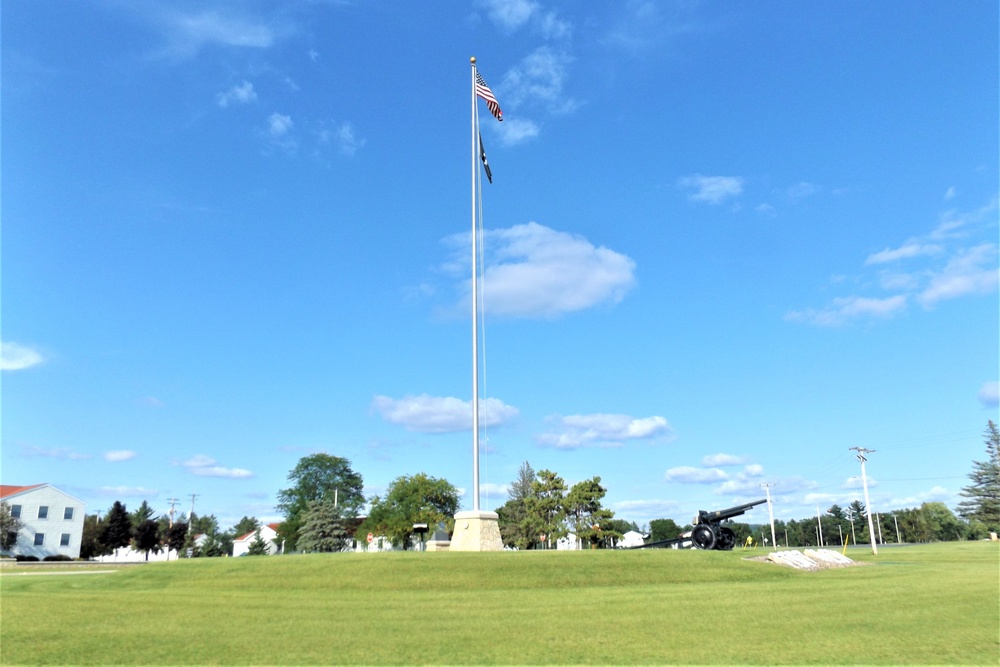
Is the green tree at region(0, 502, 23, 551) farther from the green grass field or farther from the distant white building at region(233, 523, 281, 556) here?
the green grass field

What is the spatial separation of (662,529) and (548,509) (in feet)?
217

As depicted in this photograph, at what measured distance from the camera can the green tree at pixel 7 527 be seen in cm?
5953

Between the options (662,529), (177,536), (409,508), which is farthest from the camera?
(662,529)

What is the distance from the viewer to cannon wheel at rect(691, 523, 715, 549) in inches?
1324

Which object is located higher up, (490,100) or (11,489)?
(490,100)

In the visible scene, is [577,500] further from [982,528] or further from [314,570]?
[982,528]

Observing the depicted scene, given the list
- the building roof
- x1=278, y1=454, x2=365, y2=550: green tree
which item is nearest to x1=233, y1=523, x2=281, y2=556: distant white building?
x1=278, y1=454, x2=365, y2=550: green tree

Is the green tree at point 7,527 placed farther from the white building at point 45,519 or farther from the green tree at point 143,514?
the green tree at point 143,514

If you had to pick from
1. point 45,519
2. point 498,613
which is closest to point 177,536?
point 45,519

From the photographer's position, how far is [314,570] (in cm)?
2238

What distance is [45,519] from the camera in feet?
217

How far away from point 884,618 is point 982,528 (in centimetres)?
9207

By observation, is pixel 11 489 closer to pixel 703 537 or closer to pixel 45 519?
pixel 45 519

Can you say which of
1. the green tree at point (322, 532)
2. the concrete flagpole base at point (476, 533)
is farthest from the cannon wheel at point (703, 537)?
the green tree at point (322, 532)
